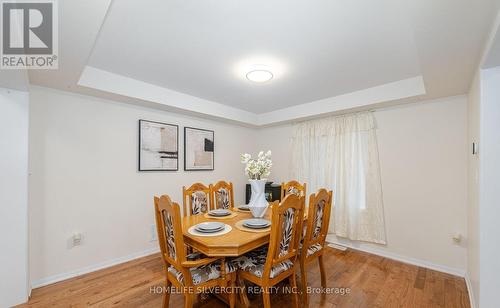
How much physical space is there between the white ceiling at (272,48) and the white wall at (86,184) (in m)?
0.29

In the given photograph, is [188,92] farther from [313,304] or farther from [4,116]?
[313,304]

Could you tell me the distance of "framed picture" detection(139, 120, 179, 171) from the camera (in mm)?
3014

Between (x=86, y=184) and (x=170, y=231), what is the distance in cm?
167

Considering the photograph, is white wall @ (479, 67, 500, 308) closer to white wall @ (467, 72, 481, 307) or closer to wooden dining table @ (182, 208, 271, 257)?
white wall @ (467, 72, 481, 307)

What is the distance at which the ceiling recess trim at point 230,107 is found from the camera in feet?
8.09

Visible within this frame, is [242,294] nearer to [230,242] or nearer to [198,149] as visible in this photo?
[230,242]

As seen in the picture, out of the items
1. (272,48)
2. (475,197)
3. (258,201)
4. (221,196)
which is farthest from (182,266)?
(475,197)

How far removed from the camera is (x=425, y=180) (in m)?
2.77

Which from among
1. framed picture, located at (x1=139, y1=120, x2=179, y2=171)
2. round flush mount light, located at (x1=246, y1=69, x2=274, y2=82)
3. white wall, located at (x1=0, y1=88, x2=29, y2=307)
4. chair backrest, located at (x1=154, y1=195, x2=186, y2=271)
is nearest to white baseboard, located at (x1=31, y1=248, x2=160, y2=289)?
white wall, located at (x1=0, y1=88, x2=29, y2=307)

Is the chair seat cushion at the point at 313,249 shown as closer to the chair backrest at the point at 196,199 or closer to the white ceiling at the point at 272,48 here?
the chair backrest at the point at 196,199

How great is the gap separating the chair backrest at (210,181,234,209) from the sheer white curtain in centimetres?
156

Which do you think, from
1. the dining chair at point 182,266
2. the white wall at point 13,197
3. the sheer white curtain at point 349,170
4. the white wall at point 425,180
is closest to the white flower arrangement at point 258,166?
the dining chair at point 182,266

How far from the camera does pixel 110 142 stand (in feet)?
9.06

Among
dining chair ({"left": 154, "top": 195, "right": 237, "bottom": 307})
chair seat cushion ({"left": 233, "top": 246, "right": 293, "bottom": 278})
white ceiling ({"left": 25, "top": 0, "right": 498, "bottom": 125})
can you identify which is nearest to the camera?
white ceiling ({"left": 25, "top": 0, "right": 498, "bottom": 125})
